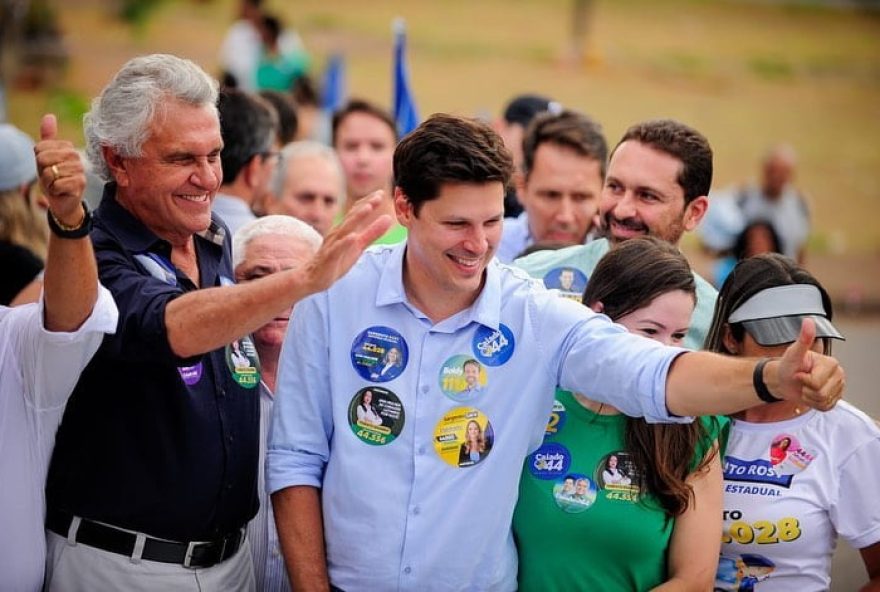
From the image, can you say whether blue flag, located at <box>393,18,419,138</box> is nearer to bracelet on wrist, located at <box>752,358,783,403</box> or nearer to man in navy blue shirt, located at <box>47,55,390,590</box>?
man in navy blue shirt, located at <box>47,55,390,590</box>

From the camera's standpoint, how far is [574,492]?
11.7ft

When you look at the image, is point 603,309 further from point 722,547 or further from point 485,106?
point 485,106

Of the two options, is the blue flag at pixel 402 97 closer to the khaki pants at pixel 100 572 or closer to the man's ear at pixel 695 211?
the man's ear at pixel 695 211

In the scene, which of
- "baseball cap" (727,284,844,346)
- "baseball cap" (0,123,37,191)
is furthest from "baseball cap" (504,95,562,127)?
"baseball cap" (727,284,844,346)

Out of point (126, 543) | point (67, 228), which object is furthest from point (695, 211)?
point (67, 228)

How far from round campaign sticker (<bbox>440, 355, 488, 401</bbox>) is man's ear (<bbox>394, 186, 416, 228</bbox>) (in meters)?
0.38

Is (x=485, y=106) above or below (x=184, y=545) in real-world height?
above

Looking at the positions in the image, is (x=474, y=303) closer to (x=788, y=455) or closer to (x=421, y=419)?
(x=421, y=419)

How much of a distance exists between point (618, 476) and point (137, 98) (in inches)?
64.0

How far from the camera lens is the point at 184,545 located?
3.52m

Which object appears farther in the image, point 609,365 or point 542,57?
point 542,57

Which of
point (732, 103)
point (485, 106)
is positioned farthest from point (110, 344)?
point (732, 103)

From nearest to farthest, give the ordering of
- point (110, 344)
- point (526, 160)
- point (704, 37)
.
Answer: point (110, 344) < point (526, 160) < point (704, 37)

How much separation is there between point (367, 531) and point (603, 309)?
3.00ft
